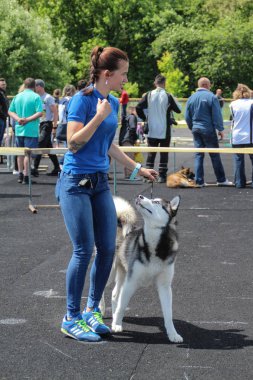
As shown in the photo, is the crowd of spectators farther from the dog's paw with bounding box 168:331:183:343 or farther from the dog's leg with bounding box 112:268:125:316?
the dog's paw with bounding box 168:331:183:343

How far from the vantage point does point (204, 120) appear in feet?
50.0

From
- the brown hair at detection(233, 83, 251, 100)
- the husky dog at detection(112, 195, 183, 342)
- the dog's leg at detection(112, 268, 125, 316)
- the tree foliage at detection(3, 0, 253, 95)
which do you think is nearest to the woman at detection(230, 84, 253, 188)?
the brown hair at detection(233, 83, 251, 100)

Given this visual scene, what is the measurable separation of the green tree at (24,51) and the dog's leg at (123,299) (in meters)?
39.6

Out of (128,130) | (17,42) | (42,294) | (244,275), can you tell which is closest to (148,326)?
(42,294)

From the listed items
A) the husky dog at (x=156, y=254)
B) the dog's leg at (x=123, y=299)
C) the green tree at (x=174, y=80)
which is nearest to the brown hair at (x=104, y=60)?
the husky dog at (x=156, y=254)

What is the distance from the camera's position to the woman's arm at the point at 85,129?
5512 mm

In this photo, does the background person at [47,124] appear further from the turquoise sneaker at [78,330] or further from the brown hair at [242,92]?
the turquoise sneaker at [78,330]

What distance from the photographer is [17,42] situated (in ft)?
149

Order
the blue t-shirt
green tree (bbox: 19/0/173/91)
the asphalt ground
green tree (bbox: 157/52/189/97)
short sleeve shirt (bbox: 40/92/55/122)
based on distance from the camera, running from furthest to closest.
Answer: green tree (bbox: 19/0/173/91) < green tree (bbox: 157/52/189/97) < short sleeve shirt (bbox: 40/92/55/122) < the blue t-shirt < the asphalt ground

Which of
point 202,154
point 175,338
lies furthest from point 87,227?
point 202,154

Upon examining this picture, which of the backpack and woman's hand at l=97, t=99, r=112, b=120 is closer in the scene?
woman's hand at l=97, t=99, r=112, b=120

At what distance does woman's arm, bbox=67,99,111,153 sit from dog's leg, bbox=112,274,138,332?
1.04 metres

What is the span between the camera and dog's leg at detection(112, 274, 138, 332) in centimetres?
602

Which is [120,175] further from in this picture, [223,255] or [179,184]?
[223,255]
